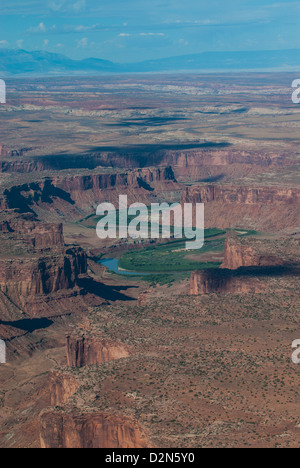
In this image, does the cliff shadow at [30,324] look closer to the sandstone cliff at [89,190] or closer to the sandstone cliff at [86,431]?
the sandstone cliff at [86,431]

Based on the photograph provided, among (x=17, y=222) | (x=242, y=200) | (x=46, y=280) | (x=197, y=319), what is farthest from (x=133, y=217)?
(x=197, y=319)

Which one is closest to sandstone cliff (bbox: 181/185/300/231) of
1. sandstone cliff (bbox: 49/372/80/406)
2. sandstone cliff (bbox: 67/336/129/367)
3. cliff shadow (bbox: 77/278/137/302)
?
cliff shadow (bbox: 77/278/137/302)

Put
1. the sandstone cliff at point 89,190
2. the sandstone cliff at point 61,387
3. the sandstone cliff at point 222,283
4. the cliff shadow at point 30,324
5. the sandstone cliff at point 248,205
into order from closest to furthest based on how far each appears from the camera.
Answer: the sandstone cliff at point 61,387 → the sandstone cliff at point 222,283 → the cliff shadow at point 30,324 → the sandstone cliff at point 248,205 → the sandstone cliff at point 89,190

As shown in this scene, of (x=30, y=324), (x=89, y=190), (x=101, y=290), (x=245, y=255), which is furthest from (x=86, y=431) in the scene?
(x=89, y=190)

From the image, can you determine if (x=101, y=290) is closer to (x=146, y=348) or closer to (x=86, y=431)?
(x=146, y=348)

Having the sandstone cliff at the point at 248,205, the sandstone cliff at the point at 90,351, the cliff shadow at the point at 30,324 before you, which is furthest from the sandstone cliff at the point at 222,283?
the sandstone cliff at the point at 248,205

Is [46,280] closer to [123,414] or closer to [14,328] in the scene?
[14,328]

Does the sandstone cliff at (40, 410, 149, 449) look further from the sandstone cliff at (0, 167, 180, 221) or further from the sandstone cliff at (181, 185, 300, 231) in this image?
the sandstone cliff at (0, 167, 180, 221)

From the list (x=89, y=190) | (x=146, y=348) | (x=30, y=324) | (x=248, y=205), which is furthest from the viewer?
(x=89, y=190)

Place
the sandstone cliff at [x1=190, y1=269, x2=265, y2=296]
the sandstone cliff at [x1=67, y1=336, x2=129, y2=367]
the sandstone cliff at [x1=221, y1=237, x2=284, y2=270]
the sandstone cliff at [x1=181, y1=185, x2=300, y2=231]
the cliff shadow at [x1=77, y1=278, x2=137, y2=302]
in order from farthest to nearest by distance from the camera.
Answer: the sandstone cliff at [x1=181, y1=185, x2=300, y2=231]
the cliff shadow at [x1=77, y1=278, x2=137, y2=302]
the sandstone cliff at [x1=221, y1=237, x2=284, y2=270]
the sandstone cliff at [x1=190, y1=269, x2=265, y2=296]
the sandstone cliff at [x1=67, y1=336, x2=129, y2=367]

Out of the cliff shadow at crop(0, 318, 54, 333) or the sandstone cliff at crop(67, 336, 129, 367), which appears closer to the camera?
the sandstone cliff at crop(67, 336, 129, 367)
